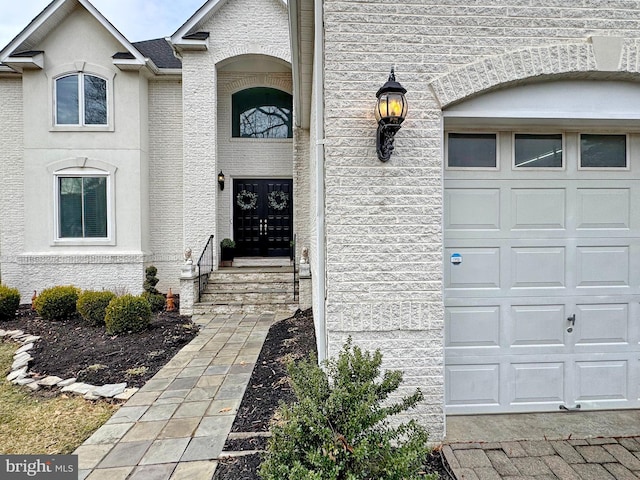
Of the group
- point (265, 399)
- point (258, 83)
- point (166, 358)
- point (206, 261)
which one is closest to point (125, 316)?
point (166, 358)

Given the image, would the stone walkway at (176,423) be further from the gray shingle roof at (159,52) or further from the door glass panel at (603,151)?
the gray shingle roof at (159,52)

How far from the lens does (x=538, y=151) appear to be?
3.20 metres

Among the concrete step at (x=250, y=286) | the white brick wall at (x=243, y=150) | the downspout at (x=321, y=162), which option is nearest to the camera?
the downspout at (x=321, y=162)

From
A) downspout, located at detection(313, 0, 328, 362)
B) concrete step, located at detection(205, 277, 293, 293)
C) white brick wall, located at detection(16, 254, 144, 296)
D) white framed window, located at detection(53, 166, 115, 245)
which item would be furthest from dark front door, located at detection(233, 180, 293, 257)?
downspout, located at detection(313, 0, 328, 362)

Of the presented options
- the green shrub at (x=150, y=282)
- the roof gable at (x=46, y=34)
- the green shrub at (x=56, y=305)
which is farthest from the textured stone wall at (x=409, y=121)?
the roof gable at (x=46, y=34)

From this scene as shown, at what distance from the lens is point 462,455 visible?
8.82 feet

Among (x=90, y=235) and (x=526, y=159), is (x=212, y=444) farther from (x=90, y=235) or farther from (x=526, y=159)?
(x=90, y=235)

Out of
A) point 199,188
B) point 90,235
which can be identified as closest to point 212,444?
point 199,188

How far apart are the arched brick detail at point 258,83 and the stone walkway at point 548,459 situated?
1025cm

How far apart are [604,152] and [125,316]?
23.3 feet

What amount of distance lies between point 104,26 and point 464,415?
12.0 m

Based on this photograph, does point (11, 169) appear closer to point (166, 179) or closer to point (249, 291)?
point (166, 179)

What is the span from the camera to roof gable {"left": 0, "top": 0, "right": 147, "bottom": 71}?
29.9 feet

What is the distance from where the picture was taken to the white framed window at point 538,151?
3.18m
